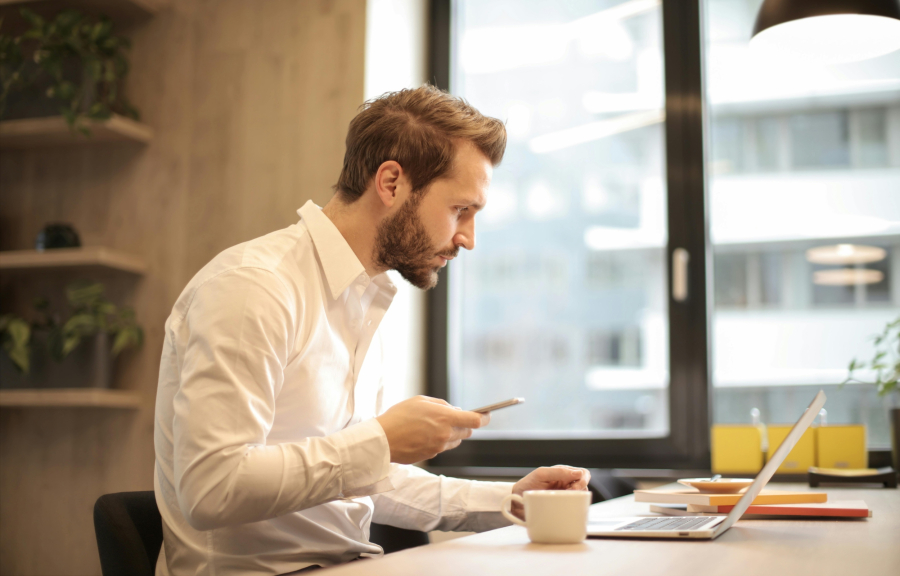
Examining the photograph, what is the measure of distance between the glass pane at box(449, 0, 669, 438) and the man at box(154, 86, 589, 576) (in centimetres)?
129

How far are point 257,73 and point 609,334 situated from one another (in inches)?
61.1

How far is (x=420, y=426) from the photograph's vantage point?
1165mm

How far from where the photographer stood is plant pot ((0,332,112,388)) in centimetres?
265

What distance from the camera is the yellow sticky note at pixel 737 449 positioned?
2.37 meters

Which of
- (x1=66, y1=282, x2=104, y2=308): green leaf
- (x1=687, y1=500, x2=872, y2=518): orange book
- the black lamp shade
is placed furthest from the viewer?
(x1=66, y1=282, x2=104, y2=308): green leaf

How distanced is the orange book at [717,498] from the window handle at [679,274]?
1.33 meters

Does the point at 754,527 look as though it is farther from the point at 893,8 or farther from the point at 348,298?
the point at 893,8

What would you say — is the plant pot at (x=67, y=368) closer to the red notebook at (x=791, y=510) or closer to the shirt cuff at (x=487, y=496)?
the shirt cuff at (x=487, y=496)

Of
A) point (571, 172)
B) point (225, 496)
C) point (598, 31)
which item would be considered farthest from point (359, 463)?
point (598, 31)

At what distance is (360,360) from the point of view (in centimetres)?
151

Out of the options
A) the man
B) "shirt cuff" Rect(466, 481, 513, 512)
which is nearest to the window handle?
the man

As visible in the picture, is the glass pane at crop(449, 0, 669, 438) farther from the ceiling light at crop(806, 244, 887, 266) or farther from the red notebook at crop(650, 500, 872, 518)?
the red notebook at crop(650, 500, 872, 518)

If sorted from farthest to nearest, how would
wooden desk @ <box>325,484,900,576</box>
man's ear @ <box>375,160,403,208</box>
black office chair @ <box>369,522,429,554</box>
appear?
black office chair @ <box>369,522,429,554</box> < man's ear @ <box>375,160,403,208</box> < wooden desk @ <box>325,484,900,576</box>

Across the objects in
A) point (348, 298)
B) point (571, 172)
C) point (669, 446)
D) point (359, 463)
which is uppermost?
point (571, 172)
